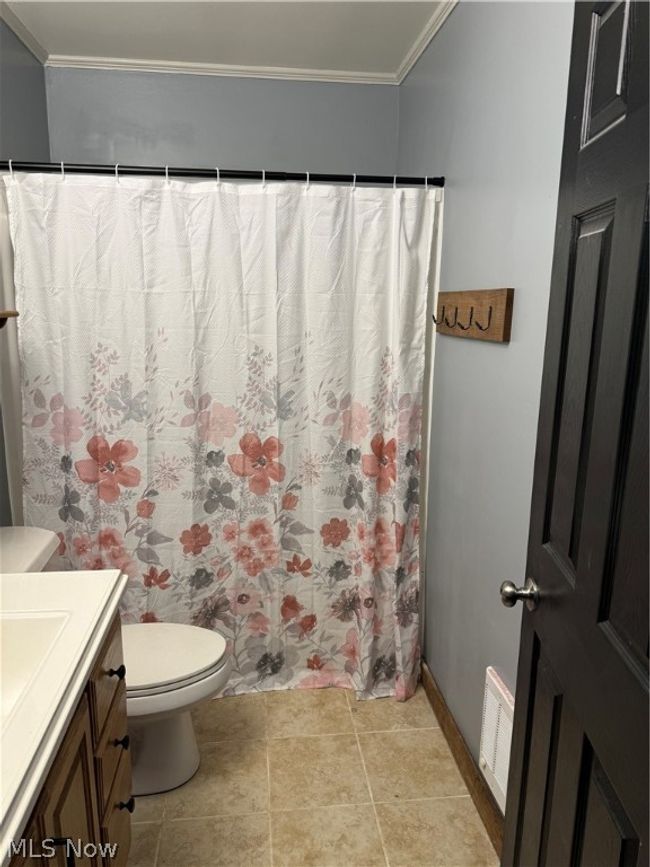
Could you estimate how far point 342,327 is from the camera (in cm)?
219

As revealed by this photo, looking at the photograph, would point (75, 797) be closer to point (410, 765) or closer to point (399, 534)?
point (410, 765)

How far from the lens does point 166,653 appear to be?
1.95 meters

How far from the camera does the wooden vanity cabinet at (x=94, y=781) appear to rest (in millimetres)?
1010

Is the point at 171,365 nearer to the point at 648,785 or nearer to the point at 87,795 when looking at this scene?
the point at 87,795

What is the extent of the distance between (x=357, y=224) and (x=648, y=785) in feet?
5.85

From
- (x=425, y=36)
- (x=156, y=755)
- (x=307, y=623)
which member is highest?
(x=425, y=36)

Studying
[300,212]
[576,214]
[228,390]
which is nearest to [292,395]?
[228,390]

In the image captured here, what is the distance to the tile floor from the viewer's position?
5.72ft

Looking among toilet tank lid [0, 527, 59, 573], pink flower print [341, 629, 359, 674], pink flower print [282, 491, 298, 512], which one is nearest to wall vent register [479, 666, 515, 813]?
pink flower print [341, 629, 359, 674]

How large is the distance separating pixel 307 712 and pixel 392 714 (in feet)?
1.02

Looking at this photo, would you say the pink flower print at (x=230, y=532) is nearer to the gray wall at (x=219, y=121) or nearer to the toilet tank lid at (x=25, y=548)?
the toilet tank lid at (x=25, y=548)

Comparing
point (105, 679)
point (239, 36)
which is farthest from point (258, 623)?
point (239, 36)

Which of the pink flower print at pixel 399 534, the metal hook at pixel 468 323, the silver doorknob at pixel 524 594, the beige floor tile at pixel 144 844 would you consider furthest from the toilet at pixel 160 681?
the metal hook at pixel 468 323

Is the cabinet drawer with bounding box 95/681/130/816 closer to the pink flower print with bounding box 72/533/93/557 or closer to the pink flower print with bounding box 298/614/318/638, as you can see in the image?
the pink flower print with bounding box 72/533/93/557
